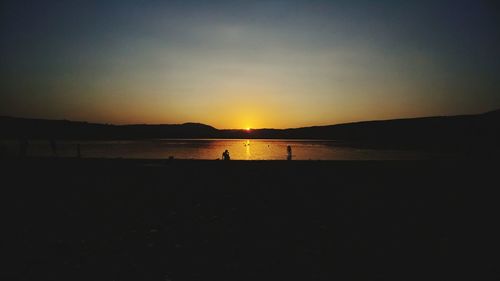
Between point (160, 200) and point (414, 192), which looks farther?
point (414, 192)

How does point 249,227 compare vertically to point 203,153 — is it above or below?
below

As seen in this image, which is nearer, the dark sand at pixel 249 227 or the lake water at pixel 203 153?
the dark sand at pixel 249 227

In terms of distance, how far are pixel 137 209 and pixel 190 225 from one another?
3402 millimetres

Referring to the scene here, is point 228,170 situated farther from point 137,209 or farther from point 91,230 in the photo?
point 91,230

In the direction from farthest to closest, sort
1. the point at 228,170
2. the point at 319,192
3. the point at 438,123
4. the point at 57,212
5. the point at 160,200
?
the point at 438,123
the point at 228,170
the point at 319,192
the point at 160,200
the point at 57,212

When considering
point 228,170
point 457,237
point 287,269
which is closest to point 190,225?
point 287,269

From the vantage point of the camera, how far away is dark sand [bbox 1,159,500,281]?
776 cm

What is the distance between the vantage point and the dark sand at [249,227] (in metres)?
7.76

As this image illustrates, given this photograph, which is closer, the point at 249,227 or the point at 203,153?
the point at 249,227

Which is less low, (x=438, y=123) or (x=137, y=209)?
(x=438, y=123)

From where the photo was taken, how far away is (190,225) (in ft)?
37.3

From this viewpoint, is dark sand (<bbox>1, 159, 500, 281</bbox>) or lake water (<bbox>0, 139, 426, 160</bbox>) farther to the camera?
lake water (<bbox>0, 139, 426, 160</bbox>)

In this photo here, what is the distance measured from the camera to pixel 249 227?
11219 millimetres

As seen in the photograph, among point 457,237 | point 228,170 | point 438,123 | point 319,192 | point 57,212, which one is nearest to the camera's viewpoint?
point 457,237
